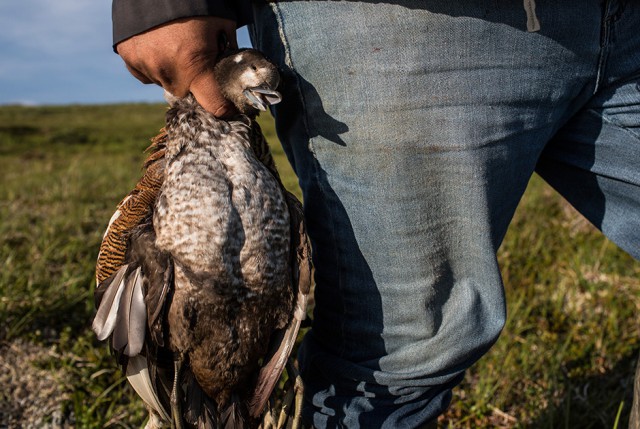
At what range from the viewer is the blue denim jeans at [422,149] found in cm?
147

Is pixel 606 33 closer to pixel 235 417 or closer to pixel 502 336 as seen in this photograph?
pixel 235 417

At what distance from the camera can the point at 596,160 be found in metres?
1.83

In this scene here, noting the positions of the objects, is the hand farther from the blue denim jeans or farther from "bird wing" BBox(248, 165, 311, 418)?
"bird wing" BBox(248, 165, 311, 418)

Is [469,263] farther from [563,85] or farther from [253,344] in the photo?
[253,344]

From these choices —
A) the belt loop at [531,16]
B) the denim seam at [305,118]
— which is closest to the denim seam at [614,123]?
the belt loop at [531,16]

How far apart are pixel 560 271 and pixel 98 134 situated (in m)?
27.6

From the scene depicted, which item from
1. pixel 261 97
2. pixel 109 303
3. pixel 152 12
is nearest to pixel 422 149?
pixel 261 97

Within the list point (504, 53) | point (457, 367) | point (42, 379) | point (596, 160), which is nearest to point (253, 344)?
point (457, 367)

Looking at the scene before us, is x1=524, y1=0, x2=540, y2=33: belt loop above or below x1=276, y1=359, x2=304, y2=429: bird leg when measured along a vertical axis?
above

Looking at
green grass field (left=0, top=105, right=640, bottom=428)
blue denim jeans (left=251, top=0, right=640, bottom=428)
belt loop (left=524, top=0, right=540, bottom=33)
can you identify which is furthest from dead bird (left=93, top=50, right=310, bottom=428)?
green grass field (left=0, top=105, right=640, bottom=428)

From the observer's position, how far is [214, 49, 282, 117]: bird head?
4.90 ft

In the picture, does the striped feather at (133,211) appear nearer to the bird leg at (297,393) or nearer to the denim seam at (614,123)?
the bird leg at (297,393)

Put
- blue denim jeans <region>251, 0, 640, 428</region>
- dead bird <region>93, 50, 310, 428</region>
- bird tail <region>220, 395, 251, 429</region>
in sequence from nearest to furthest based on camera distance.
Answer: blue denim jeans <region>251, 0, 640, 428</region> → dead bird <region>93, 50, 310, 428</region> → bird tail <region>220, 395, 251, 429</region>

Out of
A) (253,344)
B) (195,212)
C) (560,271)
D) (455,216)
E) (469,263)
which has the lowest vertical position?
(560,271)
